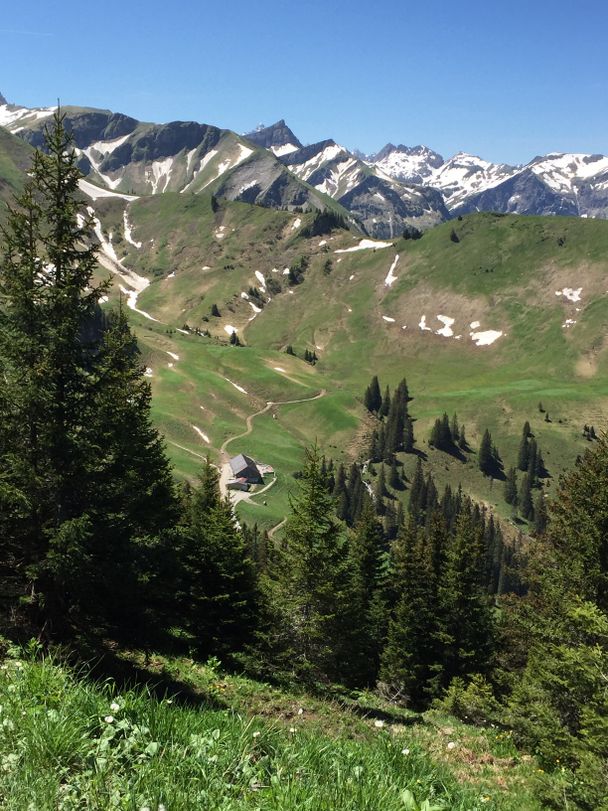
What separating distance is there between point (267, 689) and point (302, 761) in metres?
16.5

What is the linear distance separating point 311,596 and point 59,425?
1729cm

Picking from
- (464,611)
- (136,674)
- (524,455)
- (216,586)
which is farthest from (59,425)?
(524,455)

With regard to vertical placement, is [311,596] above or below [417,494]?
above

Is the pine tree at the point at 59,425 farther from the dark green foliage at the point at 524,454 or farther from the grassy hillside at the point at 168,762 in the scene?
the dark green foliage at the point at 524,454

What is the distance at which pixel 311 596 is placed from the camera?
95.1 ft

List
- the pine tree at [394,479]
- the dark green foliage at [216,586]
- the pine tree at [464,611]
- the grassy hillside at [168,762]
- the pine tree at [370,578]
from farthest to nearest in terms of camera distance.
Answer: the pine tree at [394,479] → the pine tree at [370,578] → the pine tree at [464,611] → the dark green foliage at [216,586] → the grassy hillside at [168,762]

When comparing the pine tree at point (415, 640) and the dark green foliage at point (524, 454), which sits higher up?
the pine tree at point (415, 640)

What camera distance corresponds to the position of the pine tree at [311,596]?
28.5 m

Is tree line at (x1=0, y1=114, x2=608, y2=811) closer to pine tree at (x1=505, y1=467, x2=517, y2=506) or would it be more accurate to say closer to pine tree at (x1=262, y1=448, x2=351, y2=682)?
pine tree at (x1=262, y1=448, x2=351, y2=682)

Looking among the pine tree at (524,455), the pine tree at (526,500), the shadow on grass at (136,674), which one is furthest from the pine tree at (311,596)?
the pine tree at (524,455)

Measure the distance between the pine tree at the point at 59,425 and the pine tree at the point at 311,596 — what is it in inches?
482

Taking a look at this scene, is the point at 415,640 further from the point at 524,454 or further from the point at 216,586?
the point at 524,454

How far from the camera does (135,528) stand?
18.6 m

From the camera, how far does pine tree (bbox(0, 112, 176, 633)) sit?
53.9ft
